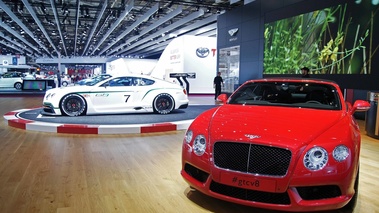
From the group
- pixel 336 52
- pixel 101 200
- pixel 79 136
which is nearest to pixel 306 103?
pixel 101 200

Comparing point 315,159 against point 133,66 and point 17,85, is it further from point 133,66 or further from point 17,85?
point 133,66

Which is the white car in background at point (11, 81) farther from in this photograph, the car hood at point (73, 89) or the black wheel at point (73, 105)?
the black wheel at point (73, 105)

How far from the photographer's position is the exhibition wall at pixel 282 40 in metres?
7.88

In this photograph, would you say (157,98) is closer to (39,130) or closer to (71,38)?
(39,130)

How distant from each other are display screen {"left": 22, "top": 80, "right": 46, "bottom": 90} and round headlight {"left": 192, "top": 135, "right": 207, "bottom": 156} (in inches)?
805

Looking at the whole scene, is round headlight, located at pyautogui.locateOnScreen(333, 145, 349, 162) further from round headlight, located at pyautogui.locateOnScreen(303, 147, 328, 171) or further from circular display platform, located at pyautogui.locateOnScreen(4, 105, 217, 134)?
circular display platform, located at pyautogui.locateOnScreen(4, 105, 217, 134)

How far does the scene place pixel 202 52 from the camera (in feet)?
63.3

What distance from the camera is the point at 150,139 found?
5.55 m

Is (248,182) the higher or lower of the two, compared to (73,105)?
lower

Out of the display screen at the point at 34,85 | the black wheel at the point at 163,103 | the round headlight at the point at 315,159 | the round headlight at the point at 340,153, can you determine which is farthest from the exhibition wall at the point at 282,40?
the display screen at the point at 34,85

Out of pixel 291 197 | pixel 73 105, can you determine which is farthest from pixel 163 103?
pixel 291 197

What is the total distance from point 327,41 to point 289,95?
Result: 6577 mm

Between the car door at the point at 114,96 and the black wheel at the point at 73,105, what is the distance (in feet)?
0.93

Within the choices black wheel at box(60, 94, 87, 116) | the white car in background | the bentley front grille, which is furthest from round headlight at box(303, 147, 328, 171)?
the white car in background
